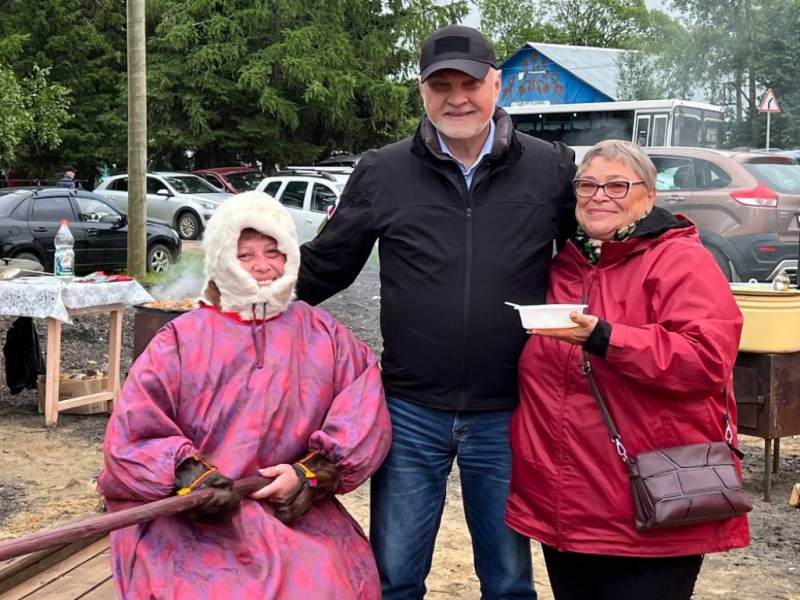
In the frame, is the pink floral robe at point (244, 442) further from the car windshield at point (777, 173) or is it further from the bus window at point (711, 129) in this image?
the bus window at point (711, 129)

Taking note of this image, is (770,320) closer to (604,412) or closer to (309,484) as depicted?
(604,412)

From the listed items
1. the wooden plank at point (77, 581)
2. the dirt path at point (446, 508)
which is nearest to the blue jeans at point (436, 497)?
the wooden plank at point (77, 581)

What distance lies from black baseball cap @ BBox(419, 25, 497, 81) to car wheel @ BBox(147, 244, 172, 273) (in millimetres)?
12234

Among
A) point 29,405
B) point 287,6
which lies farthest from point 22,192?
point 287,6

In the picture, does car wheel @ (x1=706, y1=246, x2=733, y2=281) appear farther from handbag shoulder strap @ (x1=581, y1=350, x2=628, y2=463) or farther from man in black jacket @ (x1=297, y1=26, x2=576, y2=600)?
handbag shoulder strap @ (x1=581, y1=350, x2=628, y2=463)

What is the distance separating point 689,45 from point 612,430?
113 ft

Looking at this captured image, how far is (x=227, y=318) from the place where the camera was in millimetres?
2689

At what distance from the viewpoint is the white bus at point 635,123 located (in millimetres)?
21453

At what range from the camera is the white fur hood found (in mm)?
2676

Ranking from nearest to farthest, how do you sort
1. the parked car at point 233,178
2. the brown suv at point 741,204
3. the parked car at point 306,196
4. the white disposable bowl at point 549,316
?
the white disposable bowl at point 549,316 < the brown suv at point 741,204 < the parked car at point 306,196 < the parked car at point 233,178

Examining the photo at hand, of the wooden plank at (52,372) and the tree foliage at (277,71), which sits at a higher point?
the tree foliage at (277,71)

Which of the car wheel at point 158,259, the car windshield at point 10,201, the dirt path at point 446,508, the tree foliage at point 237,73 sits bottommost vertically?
the dirt path at point 446,508

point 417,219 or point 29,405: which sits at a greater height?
point 417,219

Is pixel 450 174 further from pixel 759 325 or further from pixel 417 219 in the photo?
pixel 759 325
